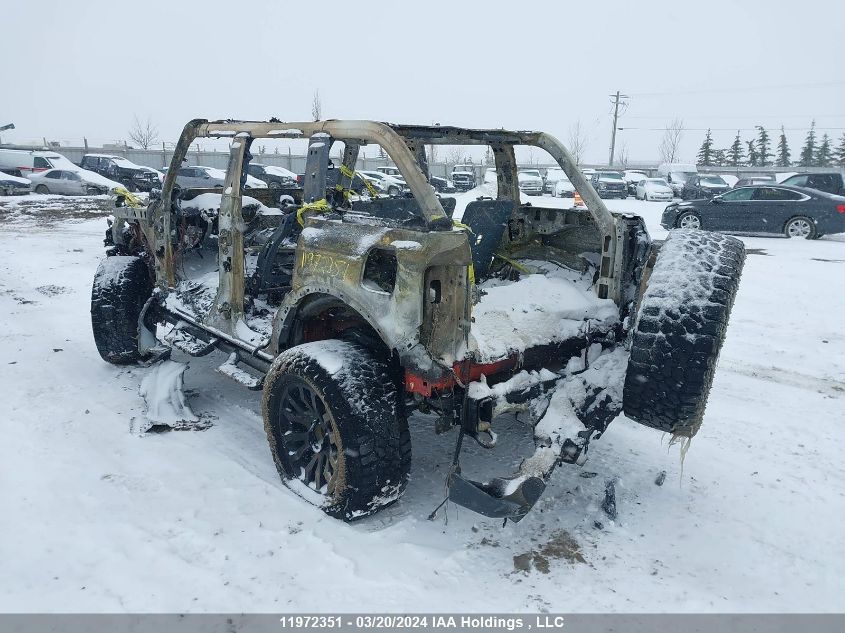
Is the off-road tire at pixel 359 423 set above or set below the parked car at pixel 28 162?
below

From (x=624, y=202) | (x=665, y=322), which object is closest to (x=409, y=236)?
(x=665, y=322)

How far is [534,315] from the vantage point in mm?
3738

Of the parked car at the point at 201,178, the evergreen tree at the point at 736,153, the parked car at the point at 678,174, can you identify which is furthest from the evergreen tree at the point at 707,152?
the parked car at the point at 201,178

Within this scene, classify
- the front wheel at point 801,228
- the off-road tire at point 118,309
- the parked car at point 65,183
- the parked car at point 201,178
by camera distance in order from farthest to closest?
the parked car at point 65,183, the parked car at point 201,178, the front wheel at point 801,228, the off-road tire at point 118,309

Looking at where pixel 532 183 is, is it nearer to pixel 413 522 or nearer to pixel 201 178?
pixel 201 178

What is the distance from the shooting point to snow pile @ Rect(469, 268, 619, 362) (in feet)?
11.3

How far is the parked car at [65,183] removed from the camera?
81.9 ft

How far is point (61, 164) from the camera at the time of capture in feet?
89.0

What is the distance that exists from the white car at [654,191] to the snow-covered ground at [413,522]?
23467 millimetres

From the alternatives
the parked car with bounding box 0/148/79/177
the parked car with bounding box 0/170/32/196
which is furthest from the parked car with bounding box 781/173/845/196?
the parked car with bounding box 0/148/79/177

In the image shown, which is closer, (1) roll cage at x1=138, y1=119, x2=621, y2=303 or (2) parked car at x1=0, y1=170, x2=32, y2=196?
(1) roll cage at x1=138, y1=119, x2=621, y2=303

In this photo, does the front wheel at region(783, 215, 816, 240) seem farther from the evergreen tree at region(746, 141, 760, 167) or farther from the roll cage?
the evergreen tree at region(746, 141, 760, 167)

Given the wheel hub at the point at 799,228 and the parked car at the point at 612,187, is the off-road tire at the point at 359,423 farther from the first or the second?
the parked car at the point at 612,187
